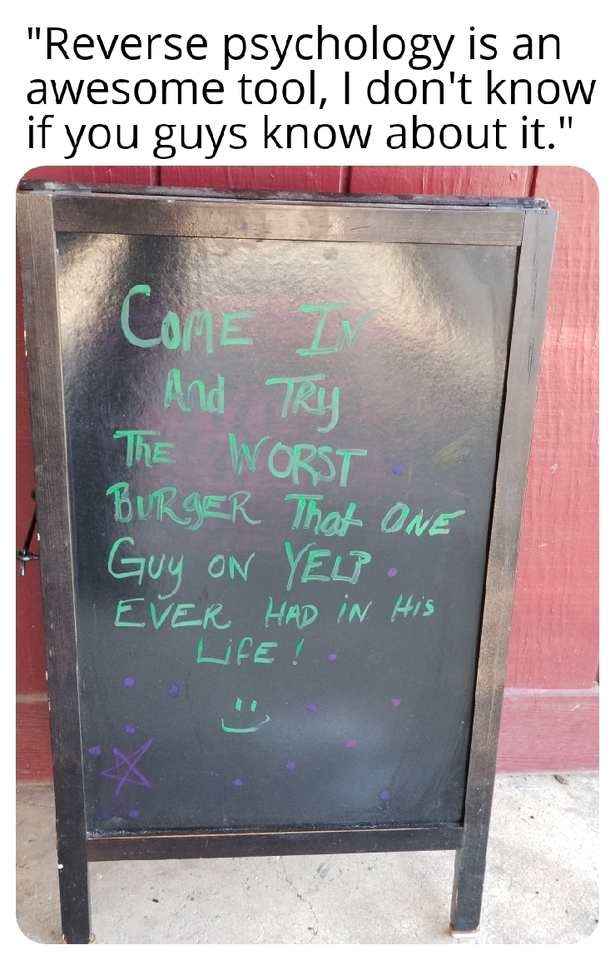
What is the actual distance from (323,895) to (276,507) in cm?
109

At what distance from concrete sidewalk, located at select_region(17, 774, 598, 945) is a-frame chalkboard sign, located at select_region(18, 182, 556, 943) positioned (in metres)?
0.15

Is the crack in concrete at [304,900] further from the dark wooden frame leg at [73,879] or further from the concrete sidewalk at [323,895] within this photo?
the dark wooden frame leg at [73,879]

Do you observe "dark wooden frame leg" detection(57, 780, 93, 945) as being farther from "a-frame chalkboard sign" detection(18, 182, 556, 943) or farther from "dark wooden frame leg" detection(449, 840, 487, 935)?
"dark wooden frame leg" detection(449, 840, 487, 935)

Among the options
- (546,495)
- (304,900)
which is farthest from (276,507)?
(304,900)

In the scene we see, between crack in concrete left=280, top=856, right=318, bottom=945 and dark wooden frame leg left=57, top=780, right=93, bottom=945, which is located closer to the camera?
dark wooden frame leg left=57, top=780, right=93, bottom=945

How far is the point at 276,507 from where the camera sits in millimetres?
1475

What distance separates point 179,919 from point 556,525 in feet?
4.88

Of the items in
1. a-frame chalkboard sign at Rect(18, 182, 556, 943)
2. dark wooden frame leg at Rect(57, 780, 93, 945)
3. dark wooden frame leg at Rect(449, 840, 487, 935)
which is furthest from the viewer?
dark wooden frame leg at Rect(449, 840, 487, 935)

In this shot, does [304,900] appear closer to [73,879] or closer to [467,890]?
[467,890]

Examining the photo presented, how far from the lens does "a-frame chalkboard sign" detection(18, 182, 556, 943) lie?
4.44 feet

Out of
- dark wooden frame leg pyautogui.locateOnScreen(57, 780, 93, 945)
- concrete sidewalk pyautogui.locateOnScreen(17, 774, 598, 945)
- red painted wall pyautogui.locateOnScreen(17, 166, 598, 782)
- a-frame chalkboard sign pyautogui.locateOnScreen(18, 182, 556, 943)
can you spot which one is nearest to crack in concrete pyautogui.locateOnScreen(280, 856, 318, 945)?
concrete sidewalk pyautogui.locateOnScreen(17, 774, 598, 945)

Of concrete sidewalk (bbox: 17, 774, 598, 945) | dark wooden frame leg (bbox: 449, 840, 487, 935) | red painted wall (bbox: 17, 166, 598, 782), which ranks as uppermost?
red painted wall (bbox: 17, 166, 598, 782)
